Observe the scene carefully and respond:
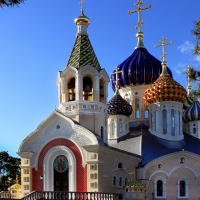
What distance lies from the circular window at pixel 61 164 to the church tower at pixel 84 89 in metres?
2.63

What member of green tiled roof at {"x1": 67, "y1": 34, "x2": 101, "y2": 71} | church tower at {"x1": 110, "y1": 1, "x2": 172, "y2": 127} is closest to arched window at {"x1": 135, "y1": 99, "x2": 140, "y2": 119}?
church tower at {"x1": 110, "y1": 1, "x2": 172, "y2": 127}

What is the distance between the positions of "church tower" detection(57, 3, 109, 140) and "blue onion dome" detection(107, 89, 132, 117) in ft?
12.4

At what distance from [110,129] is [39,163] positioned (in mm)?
7781

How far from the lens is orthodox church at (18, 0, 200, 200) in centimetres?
2409

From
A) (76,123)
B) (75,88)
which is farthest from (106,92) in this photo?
(76,123)

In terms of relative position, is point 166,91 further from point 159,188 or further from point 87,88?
point 159,188

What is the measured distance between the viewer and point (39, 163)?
986 inches

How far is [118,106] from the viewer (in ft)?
103

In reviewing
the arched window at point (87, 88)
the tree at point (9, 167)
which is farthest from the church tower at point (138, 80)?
the tree at point (9, 167)

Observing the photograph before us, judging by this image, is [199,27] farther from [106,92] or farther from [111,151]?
[106,92]

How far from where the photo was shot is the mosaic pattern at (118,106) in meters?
31.5

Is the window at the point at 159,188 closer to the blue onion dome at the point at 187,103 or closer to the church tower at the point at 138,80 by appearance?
the church tower at the point at 138,80

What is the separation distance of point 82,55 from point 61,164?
22.4ft

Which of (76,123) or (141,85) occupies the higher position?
(141,85)
